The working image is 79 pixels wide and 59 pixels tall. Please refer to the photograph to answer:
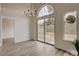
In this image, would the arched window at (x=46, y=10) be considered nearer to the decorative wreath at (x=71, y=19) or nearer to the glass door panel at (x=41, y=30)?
the glass door panel at (x=41, y=30)

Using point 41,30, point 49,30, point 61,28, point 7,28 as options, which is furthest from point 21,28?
point 61,28

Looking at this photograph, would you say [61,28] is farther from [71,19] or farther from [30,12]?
[30,12]

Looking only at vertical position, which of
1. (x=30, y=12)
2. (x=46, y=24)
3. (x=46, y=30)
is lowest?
(x=46, y=30)

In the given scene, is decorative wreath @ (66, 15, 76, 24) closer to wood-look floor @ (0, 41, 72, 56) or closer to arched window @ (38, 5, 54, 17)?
arched window @ (38, 5, 54, 17)

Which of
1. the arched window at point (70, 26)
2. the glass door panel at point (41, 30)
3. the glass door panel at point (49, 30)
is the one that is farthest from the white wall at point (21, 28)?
the arched window at point (70, 26)

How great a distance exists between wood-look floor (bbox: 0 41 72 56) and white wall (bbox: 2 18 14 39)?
180 mm

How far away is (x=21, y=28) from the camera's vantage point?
2.66m

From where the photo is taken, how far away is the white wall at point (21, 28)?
265 cm

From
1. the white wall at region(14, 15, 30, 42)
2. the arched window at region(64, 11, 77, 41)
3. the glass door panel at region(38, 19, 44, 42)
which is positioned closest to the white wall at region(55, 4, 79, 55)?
the arched window at region(64, 11, 77, 41)

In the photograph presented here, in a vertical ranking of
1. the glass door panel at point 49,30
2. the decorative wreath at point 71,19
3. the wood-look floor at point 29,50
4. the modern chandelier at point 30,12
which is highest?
the modern chandelier at point 30,12

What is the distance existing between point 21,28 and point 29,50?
1.51 feet

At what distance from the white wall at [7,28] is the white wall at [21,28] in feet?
0.32

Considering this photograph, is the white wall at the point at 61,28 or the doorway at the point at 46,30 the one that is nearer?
the white wall at the point at 61,28

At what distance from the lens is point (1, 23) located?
2.59m
